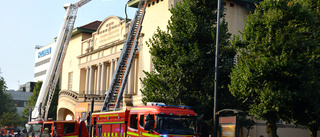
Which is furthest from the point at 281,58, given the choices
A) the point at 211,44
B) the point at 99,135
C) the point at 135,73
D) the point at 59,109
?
the point at 59,109

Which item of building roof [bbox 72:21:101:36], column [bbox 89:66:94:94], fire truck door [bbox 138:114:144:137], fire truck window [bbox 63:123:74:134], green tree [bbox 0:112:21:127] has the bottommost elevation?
green tree [bbox 0:112:21:127]

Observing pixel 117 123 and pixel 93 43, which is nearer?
pixel 117 123

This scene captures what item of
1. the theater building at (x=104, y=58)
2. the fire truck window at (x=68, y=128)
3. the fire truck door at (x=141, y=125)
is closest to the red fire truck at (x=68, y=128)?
the fire truck window at (x=68, y=128)

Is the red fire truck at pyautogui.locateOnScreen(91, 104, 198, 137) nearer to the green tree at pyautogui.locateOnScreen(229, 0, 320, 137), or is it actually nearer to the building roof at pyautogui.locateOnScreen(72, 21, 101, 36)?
the green tree at pyautogui.locateOnScreen(229, 0, 320, 137)

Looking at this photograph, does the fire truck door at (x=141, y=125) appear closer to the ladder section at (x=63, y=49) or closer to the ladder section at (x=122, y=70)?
the ladder section at (x=122, y=70)

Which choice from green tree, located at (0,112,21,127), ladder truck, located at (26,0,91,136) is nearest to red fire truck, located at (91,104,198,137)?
ladder truck, located at (26,0,91,136)

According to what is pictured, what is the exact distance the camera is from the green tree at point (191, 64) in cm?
2694

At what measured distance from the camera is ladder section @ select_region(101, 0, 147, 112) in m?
37.4

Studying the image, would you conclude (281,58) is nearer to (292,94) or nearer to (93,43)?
(292,94)

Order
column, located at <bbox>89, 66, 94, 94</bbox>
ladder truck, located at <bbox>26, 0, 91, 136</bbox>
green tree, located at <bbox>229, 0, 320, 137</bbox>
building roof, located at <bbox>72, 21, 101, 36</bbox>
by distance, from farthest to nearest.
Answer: building roof, located at <bbox>72, 21, 101, 36</bbox>
column, located at <bbox>89, 66, 94, 94</bbox>
ladder truck, located at <bbox>26, 0, 91, 136</bbox>
green tree, located at <bbox>229, 0, 320, 137</bbox>

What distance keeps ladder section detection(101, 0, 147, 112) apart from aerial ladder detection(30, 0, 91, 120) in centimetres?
505

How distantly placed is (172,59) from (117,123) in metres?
5.81

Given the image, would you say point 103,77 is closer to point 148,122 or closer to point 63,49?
point 63,49

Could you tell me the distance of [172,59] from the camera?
27.4 m
